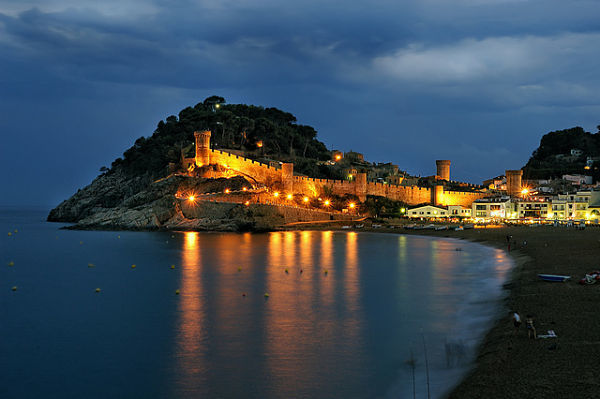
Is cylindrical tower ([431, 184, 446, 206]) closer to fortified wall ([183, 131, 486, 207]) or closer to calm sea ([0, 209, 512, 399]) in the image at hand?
fortified wall ([183, 131, 486, 207])

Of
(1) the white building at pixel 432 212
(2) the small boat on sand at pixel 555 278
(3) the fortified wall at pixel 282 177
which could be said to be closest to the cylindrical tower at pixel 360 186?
(3) the fortified wall at pixel 282 177

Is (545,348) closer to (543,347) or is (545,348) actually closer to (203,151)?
(543,347)

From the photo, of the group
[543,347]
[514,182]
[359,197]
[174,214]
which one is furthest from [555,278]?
[514,182]

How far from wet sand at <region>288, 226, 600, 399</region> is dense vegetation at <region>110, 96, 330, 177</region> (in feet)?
125

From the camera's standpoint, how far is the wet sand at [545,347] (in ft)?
20.3

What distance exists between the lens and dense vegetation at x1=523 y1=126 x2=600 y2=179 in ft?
192

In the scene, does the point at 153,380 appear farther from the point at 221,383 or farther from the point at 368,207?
the point at 368,207

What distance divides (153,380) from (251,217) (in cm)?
2981

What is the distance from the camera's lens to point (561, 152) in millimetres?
65500

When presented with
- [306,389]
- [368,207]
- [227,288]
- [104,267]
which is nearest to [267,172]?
[368,207]

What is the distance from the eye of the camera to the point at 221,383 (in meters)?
7.96

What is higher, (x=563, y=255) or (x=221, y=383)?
(x=563, y=255)

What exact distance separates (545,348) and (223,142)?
46268mm

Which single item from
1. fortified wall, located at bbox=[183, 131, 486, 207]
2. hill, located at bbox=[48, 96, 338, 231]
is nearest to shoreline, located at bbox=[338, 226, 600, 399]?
hill, located at bbox=[48, 96, 338, 231]
